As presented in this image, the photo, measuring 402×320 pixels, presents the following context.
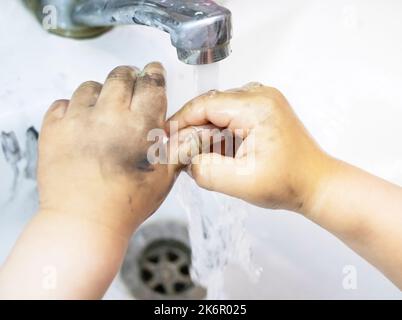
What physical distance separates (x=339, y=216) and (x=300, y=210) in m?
0.03

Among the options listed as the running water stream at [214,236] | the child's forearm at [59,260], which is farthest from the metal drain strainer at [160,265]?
the child's forearm at [59,260]

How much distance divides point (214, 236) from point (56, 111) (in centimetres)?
17

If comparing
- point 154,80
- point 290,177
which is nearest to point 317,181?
point 290,177

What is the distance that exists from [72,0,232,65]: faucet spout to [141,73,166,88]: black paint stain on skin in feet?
0.13

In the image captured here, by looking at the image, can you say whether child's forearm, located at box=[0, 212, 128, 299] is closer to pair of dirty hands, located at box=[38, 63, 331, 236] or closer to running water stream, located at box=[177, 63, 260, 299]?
pair of dirty hands, located at box=[38, 63, 331, 236]

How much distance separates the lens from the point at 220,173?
0.35 m

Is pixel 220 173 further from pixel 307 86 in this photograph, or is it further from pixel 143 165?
pixel 307 86

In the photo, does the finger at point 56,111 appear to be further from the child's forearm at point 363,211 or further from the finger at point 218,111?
the child's forearm at point 363,211

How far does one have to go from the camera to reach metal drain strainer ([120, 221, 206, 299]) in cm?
49

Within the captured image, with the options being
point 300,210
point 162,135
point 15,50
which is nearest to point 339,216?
point 300,210

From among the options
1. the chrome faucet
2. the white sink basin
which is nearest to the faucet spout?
the chrome faucet

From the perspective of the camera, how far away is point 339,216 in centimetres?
38

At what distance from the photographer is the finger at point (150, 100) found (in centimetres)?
37

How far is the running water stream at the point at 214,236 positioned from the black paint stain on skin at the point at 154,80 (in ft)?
0.35
